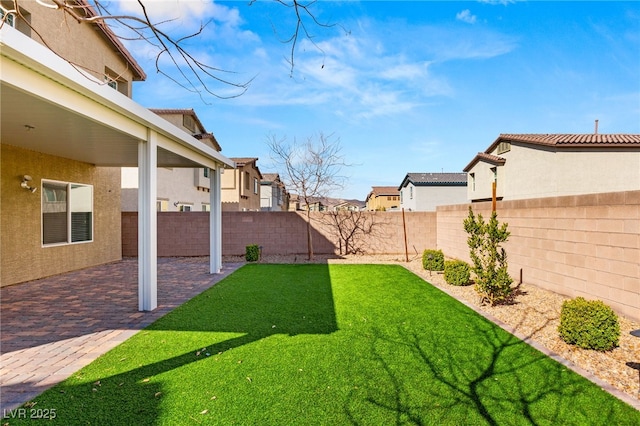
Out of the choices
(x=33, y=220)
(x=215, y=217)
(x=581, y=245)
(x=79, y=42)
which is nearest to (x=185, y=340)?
(x=215, y=217)

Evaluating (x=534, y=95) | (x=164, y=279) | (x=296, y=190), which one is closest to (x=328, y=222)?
(x=296, y=190)

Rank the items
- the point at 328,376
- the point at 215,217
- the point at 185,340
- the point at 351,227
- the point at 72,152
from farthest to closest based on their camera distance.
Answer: the point at 351,227 < the point at 215,217 < the point at 72,152 < the point at 185,340 < the point at 328,376

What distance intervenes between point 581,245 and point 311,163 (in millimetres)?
9709

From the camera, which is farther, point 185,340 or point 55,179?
point 55,179

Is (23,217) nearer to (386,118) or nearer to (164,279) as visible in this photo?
(164,279)

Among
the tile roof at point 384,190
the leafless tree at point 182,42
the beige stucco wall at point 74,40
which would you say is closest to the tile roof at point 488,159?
the beige stucco wall at point 74,40

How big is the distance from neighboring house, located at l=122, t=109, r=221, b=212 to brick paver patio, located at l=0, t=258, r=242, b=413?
18.8ft

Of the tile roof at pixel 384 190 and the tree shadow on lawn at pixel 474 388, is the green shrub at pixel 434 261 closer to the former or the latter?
the tree shadow on lawn at pixel 474 388

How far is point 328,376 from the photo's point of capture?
10.9 feet

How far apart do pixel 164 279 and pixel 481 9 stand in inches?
353

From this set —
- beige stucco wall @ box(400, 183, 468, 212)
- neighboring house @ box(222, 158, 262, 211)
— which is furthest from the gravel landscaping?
beige stucco wall @ box(400, 183, 468, 212)

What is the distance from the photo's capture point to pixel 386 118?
13.4 meters

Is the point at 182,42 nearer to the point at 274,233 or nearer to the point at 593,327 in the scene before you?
the point at 593,327

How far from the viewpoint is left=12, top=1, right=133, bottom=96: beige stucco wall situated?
293 inches
